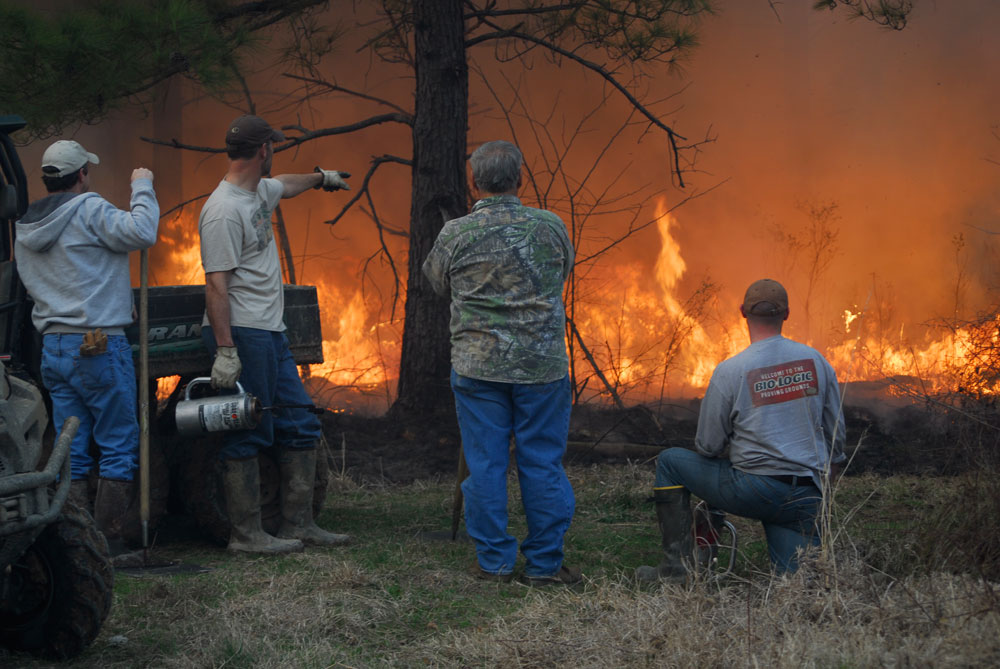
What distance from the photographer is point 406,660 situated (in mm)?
3789

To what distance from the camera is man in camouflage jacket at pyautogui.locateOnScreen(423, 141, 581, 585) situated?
15.4ft

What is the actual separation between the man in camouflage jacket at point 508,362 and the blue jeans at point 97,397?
5.05ft

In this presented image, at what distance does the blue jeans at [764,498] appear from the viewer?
4.36 metres

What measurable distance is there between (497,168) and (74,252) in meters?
1.97

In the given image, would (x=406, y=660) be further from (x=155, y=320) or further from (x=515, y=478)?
(x=515, y=478)

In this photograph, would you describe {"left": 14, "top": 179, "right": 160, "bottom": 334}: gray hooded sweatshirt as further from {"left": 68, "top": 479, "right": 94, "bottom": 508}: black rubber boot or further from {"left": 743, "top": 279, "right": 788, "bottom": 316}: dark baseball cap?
{"left": 743, "top": 279, "right": 788, "bottom": 316}: dark baseball cap

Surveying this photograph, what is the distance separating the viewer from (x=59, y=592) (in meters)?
3.76

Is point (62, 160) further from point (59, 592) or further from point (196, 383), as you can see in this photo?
point (59, 592)

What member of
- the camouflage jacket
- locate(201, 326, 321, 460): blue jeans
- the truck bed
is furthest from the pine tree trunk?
→ the camouflage jacket

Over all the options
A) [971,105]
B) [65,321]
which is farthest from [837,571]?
[971,105]

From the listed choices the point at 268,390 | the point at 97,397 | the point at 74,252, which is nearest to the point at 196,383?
the point at 268,390

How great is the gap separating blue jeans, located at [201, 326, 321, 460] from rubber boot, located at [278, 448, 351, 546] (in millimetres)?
62

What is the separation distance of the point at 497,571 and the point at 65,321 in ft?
7.39

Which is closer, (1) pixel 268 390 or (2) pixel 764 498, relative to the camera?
(2) pixel 764 498
